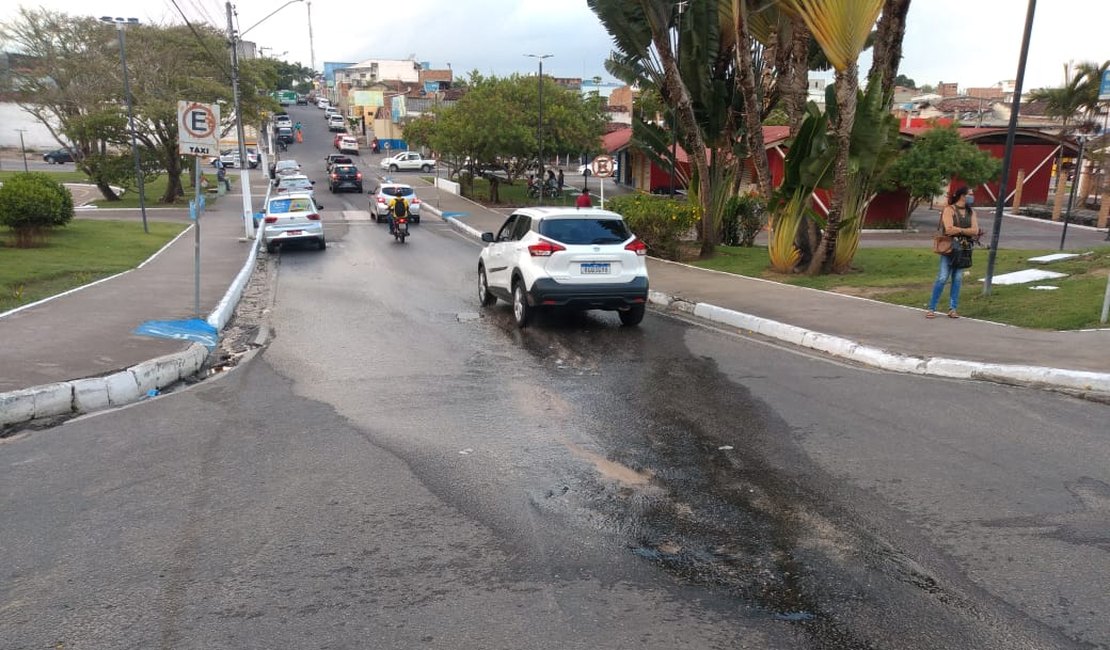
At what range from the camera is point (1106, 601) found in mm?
3898

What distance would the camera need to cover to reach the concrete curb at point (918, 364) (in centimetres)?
753

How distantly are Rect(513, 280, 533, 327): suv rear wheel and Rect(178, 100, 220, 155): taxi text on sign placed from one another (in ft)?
16.0

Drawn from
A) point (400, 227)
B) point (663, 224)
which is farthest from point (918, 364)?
point (400, 227)

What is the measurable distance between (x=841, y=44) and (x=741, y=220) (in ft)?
31.6

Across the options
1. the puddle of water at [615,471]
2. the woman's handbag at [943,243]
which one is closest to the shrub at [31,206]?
the puddle of water at [615,471]

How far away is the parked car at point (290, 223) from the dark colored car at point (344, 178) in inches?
991

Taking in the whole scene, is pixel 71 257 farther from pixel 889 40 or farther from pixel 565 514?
pixel 889 40

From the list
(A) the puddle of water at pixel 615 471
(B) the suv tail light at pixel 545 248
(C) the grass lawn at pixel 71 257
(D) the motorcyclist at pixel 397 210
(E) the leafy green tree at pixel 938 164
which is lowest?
(C) the grass lawn at pixel 71 257

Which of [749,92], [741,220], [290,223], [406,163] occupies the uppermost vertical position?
[749,92]

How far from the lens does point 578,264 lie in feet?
34.6

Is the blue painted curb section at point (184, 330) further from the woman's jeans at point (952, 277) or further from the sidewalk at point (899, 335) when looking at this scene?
the woman's jeans at point (952, 277)

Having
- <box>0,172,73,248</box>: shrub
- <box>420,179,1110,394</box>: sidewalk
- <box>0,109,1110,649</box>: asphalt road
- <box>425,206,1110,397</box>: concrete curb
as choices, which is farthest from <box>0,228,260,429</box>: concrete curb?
<box>0,172,73,248</box>: shrub

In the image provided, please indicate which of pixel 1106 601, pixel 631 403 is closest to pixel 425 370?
pixel 631 403

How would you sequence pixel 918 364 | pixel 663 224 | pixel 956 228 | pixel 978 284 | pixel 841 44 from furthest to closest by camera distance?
pixel 663 224 < pixel 978 284 < pixel 841 44 < pixel 956 228 < pixel 918 364
